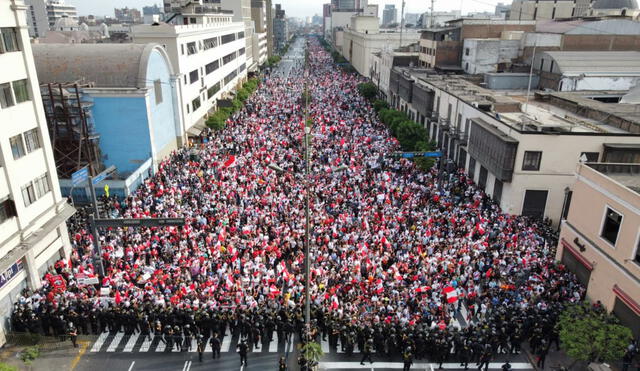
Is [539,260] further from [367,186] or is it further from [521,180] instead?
[367,186]

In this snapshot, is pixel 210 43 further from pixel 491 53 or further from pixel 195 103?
pixel 491 53

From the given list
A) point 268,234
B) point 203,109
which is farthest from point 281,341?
point 203,109

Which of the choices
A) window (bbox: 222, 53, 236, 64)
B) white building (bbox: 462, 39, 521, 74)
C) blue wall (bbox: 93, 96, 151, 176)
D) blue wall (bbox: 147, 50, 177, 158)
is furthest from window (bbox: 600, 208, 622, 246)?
window (bbox: 222, 53, 236, 64)

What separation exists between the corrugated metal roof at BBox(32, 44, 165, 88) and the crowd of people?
8515mm

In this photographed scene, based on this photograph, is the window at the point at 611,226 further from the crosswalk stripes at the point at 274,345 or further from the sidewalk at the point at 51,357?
the sidewalk at the point at 51,357

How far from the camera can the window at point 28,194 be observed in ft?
66.6

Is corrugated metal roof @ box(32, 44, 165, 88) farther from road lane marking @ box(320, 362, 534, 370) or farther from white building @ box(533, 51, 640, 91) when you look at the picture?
white building @ box(533, 51, 640, 91)

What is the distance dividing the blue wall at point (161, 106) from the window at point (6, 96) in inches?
645

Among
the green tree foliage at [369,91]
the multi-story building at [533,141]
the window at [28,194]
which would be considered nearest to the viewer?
the window at [28,194]

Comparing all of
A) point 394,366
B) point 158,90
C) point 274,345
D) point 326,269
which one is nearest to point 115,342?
point 274,345

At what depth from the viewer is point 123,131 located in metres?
35.0

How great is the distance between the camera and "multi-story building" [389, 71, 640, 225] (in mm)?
26750

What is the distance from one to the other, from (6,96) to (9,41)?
2502 millimetres

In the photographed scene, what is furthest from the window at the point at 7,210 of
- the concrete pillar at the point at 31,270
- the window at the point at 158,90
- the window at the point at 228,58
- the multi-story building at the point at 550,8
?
the multi-story building at the point at 550,8
